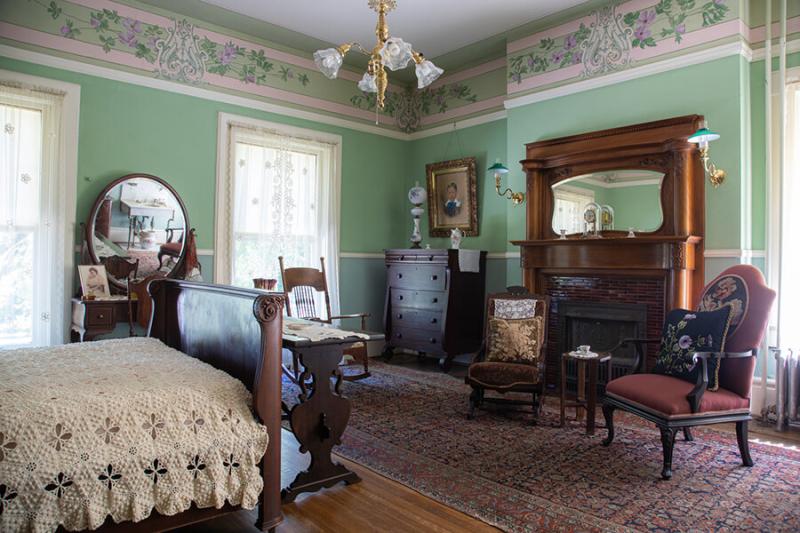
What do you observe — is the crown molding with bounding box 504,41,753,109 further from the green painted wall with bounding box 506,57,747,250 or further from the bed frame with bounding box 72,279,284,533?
the bed frame with bounding box 72,279,284,533

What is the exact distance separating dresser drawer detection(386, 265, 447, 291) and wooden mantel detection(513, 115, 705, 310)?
1041 millimetres

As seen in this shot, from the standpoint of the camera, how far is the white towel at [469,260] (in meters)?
6.00

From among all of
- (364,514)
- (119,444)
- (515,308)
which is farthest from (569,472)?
(119,444)

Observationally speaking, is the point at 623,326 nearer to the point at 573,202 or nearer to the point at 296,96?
the point at 573,202

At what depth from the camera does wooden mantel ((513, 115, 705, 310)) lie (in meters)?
4.39

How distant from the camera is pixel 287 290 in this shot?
557 cm

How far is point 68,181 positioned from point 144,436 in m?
3.51

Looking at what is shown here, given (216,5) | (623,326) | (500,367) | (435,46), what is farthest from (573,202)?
(216,5)

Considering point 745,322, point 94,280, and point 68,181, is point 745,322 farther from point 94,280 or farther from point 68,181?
point 68,181

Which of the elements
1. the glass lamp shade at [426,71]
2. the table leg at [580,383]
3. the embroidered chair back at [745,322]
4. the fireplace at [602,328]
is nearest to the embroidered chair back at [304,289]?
the fireplace at [602,328]

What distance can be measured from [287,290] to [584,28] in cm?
385

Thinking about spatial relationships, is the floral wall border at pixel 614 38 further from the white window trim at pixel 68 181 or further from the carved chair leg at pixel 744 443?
the white window trim at pixel 68 181

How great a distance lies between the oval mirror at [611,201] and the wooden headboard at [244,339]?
3.48m

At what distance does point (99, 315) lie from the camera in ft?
14.7
